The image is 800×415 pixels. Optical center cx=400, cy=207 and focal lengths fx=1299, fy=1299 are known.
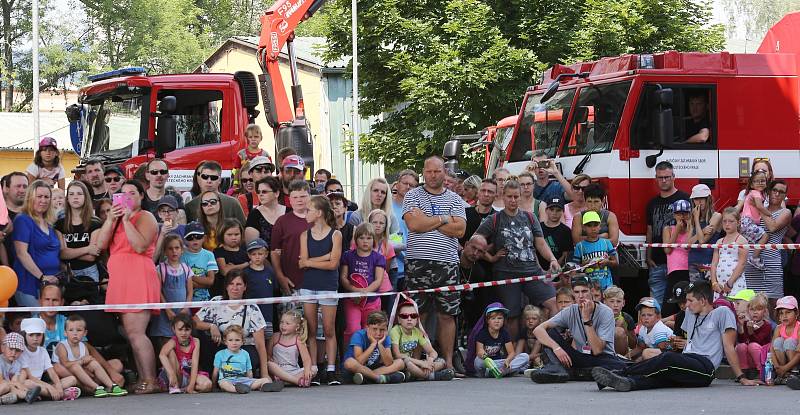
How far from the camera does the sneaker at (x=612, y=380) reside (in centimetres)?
1083

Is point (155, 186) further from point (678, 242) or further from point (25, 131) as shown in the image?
point (25, 131)

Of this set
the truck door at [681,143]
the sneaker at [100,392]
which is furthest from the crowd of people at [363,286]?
the truck door at [681,143]

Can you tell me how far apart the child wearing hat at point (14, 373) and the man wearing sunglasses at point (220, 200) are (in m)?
2.44

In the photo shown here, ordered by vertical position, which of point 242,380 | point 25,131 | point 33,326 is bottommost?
point 242,380

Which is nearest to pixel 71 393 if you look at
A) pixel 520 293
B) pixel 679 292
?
pixel 520 293

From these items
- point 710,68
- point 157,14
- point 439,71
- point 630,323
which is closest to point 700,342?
point 630,323

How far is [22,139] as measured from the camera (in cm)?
5141

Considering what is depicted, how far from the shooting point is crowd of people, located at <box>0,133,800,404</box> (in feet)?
A: 36.9

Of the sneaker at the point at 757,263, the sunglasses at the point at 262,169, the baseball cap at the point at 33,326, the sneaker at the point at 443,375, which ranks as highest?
the sunglasses at the point at 262,169

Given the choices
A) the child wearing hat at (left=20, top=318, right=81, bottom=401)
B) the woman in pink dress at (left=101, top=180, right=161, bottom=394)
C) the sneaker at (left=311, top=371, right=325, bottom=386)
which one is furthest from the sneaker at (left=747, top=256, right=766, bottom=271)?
the child wearing hat at (left=20, top=318, right=81, bottom=401)

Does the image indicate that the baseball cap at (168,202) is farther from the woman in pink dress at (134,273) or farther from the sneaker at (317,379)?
the sneaker at (317,379)

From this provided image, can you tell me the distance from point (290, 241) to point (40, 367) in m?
2.70

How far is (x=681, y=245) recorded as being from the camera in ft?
46.0

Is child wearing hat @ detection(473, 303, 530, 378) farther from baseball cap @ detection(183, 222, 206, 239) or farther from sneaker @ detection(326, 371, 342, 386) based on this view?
baseball cap @ detection(183, 222, 206, 239)
